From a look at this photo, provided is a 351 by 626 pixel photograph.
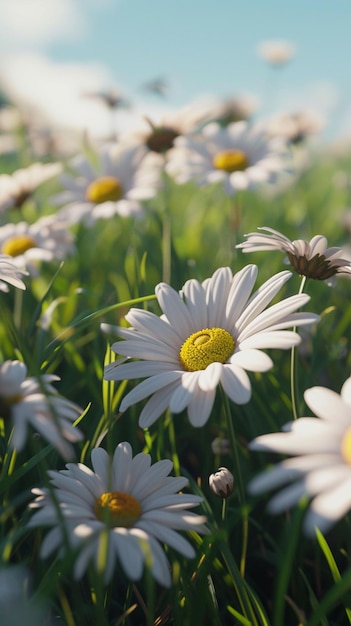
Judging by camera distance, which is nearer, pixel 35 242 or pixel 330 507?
pixel 330 507

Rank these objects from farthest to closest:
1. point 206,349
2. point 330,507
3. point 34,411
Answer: point 206,349, point 34,411, point 330,507

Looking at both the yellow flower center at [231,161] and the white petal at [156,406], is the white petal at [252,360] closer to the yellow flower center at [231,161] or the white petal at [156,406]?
the white petal at [156,406]

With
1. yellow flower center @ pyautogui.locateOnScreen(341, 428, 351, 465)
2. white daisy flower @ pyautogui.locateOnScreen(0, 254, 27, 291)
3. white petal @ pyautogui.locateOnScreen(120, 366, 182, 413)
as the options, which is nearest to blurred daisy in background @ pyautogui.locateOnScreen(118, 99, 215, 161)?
white daisy flower @ pyautogui.locateOnScreen(0, 254, 27, 291)

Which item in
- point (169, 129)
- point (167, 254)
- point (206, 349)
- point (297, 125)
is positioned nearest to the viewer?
point (206, 349)

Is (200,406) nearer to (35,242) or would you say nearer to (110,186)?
(35,242)

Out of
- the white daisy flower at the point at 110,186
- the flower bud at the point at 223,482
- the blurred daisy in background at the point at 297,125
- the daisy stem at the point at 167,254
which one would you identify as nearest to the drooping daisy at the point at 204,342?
the flower bud at the point at 223,482

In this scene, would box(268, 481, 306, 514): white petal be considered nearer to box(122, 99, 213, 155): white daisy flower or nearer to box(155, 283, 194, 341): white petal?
box(155, 283, 194, 341): white petal

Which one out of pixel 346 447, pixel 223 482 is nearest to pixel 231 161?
pixel 223 482
